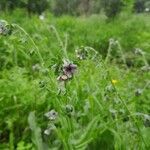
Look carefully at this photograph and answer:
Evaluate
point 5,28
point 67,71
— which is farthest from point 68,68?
point 5,28

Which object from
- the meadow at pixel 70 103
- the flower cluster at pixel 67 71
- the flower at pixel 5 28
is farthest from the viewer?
the meadow at pixel 70 103

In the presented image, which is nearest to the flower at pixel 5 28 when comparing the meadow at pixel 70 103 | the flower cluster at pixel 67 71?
the meadow at pixel 70 103

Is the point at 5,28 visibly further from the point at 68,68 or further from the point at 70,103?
the point at 70,103

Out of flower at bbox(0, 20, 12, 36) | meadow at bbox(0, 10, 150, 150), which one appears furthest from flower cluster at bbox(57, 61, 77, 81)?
flower at bbox(0, 20, 12, 36)

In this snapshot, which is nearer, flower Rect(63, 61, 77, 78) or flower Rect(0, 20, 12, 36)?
flower Rect(63, 61, 77, 78)

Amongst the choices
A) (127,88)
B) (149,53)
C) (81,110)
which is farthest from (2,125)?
(149,53)

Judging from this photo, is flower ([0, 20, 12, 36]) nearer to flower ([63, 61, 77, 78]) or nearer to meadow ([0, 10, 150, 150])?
meadow ([0, 10, 150, 150])

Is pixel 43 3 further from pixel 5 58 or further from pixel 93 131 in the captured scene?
pixel 93 131

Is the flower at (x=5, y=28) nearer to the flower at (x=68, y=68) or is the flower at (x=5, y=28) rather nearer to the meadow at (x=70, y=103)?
the meadow at (x=70, y=103)
